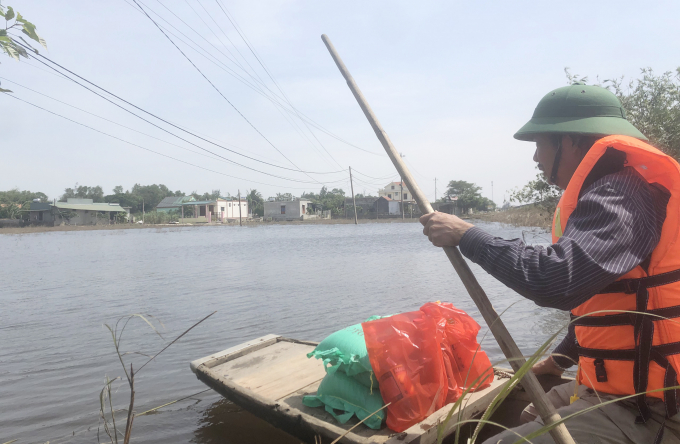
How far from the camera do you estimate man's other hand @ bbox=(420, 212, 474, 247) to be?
170 cm

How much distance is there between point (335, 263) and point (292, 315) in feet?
32.7

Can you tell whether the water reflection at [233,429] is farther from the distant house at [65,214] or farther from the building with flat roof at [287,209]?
the building with flat roof at [287,209]

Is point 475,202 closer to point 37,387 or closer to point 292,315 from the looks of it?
point 292,315

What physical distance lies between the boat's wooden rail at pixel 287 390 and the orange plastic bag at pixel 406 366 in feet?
0.34

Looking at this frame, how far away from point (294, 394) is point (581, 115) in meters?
2.93

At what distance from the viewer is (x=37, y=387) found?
20.4ft

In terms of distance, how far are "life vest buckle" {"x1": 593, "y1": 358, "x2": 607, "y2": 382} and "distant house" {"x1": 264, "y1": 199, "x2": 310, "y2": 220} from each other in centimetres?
7822

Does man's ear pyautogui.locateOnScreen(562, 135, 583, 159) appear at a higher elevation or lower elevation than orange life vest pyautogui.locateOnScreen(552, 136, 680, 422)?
higher

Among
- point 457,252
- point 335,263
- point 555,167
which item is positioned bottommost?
point 335,263

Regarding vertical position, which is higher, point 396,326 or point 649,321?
point 649,321

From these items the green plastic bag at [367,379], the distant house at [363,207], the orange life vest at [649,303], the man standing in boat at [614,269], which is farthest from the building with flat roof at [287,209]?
the orange life vest at [649,303]

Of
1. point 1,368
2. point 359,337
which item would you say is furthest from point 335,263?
point 359,337

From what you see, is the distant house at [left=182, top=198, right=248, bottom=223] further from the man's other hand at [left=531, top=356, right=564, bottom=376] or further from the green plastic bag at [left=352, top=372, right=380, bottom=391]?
the man's other hand at [left=531, top=356, right=564, bottom=376]

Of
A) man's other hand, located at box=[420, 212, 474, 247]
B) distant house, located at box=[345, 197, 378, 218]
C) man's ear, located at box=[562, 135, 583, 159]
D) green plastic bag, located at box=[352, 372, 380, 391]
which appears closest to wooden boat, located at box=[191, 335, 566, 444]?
green plastic bag, located at box=[352, 372, 380, 391]
